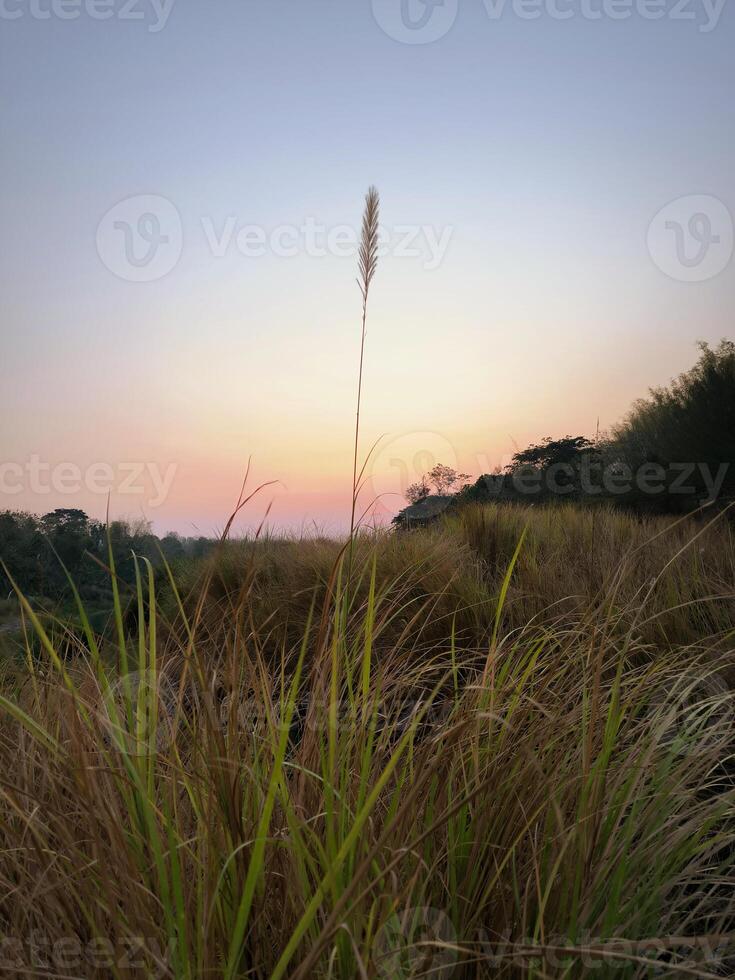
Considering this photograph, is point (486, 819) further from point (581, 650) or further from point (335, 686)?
point (581, 650)

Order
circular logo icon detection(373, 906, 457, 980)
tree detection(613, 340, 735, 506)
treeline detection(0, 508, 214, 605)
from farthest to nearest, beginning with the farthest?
tree detection(613, 340, 735, 506)
treeline detection(0, 508, 214, 605)
circular logo icon detection(373, 906, 457, 980)

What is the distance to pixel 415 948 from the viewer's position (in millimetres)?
1165

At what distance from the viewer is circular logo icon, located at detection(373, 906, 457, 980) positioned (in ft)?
3.35

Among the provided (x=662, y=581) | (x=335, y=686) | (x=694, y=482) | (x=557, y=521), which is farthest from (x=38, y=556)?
(x=694, y=482)

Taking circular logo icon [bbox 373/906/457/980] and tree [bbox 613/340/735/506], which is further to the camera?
tree [bbox 613/340/735/506]

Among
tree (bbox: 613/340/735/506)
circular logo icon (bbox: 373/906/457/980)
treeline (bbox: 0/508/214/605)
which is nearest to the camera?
circular logo icon (bbox: 373/906/457/980)

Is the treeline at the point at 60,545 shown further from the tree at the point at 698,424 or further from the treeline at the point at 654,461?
the tree at the point at 698,424

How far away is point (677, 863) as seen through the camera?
4.57 ft

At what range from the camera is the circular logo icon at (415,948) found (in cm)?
102

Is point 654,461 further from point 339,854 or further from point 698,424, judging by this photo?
point 339,854

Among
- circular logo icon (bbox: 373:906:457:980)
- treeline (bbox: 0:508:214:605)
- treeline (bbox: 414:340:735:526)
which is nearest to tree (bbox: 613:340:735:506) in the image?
treeline (bbox: 414:340:735:526)

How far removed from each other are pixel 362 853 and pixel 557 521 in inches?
246

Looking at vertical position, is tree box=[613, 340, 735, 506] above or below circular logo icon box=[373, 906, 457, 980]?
above

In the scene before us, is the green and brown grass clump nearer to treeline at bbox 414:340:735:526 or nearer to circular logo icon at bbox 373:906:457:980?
circular logo icon at bbox 373:906:457:980
